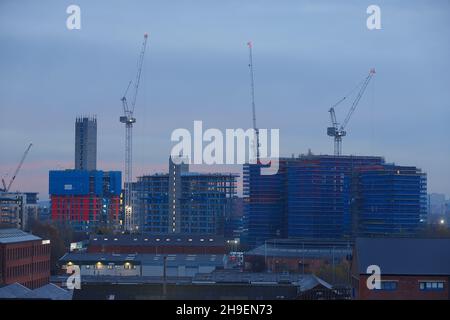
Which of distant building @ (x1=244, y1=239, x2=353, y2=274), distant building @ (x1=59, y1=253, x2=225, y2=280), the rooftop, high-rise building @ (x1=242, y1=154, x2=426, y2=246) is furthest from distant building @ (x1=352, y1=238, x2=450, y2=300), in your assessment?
high-rise building @ (x1=242, y1=154, x2=426, y2=246)

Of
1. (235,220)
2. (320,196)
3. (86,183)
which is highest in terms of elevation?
(86,183)

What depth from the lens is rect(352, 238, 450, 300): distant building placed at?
16.9 feet

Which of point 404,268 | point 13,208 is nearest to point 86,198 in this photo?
point 13,208

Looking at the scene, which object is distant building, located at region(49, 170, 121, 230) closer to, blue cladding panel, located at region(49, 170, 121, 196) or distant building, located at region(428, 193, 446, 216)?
blue cladding panel, located at region(49, 170, 121, 196)

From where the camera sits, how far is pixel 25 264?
32.2 feet

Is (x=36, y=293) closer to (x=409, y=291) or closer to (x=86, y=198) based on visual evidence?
(x=409, y=291)

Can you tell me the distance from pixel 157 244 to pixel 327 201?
26.5 feet

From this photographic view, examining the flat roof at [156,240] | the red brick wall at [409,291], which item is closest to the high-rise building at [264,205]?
the flat roof at [156,240]

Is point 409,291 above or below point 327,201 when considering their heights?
below

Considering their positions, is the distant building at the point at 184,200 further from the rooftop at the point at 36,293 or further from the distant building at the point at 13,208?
the rooftop at the point at 36,293

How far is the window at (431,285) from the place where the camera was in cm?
523

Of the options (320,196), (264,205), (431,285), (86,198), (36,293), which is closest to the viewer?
(431,285)

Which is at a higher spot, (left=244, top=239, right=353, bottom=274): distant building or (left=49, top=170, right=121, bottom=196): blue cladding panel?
(left=49, top=170, right=121, bottom=196): blue cladding panel
